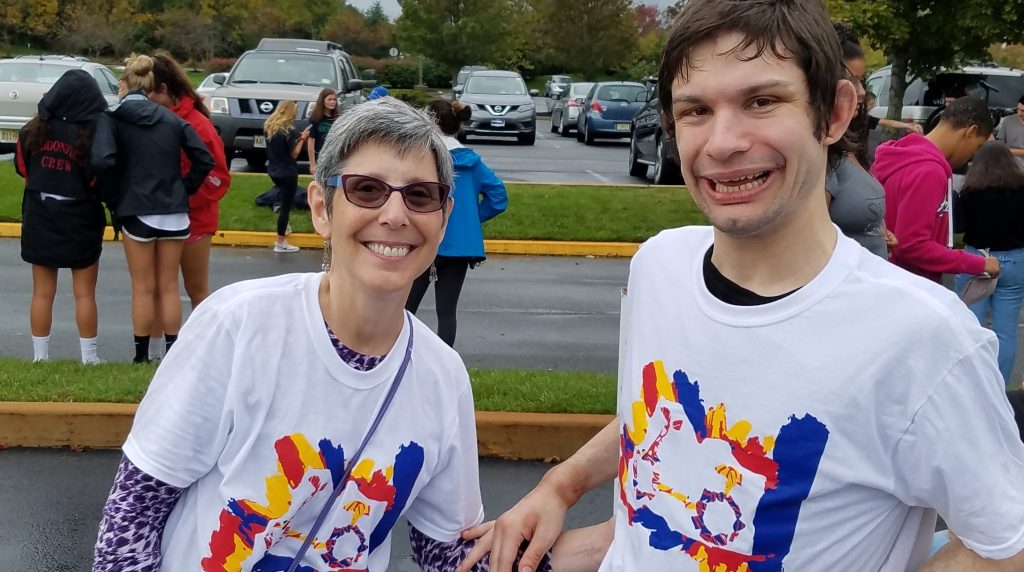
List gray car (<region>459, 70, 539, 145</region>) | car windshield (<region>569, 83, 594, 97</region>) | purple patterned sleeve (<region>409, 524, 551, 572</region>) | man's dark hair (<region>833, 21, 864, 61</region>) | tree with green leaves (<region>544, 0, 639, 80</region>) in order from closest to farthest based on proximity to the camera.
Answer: purple patterned sleeve (<region>409, 524, 551, 572</region>) → man's dark hair (<region>833, 21, 864, 61</region>) → gray car (<region>459, 70, 539, 145</region>) → car windshield (<region>569, 83, 594, 97</region>) → tree with green leaves (<region>544, 0, 639, 80</region>)

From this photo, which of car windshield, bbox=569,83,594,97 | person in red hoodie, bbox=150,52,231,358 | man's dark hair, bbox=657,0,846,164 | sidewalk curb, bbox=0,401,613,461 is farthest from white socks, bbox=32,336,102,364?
car windshield, bbox=569,83,594,97

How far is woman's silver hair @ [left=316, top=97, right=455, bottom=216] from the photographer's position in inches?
81.4

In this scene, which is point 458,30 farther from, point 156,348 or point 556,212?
point 156,348

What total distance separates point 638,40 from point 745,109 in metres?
55.9

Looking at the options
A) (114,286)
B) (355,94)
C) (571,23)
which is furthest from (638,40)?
(114,286)

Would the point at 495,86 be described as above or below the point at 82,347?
above

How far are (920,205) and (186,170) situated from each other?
15.3 feet

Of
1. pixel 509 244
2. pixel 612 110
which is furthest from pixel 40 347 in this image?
pixel 612 110

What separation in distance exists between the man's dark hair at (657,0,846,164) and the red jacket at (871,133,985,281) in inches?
130

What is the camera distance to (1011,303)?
6086 mm

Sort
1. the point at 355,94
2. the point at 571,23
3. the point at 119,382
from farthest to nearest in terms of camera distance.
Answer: the point at 571,23 → the point at 355,94 → the point at 119,382

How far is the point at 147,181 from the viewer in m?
6.32

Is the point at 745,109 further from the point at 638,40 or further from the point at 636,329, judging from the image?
the point at 638,40

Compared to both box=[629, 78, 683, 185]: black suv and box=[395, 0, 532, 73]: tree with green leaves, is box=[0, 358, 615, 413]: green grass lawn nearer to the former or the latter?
box=[629, 78, 683, 185]: black suv
